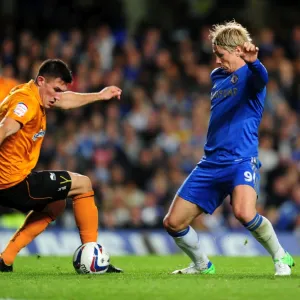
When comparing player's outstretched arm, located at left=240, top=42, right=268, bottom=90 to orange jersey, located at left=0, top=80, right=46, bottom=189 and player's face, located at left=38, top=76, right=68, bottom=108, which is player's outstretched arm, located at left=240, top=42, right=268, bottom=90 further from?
orange jersey, located at left=0, top=80, right=46, bottom=189

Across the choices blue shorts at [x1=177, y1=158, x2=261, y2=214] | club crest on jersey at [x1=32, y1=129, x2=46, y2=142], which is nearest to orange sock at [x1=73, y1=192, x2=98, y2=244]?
club crest on jersey at [x1=32, y1=129, x2=46, y2=142]

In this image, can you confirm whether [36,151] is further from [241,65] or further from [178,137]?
[178,137]

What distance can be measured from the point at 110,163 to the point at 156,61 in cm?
263

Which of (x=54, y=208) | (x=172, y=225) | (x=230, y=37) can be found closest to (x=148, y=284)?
(x=172, y=225)

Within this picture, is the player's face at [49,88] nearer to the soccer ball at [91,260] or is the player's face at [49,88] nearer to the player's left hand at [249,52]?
the soccer ball at [91,260]

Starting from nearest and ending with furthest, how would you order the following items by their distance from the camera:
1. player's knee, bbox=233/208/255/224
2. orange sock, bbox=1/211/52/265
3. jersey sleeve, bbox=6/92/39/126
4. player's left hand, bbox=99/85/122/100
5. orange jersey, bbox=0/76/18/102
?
player's knee, bbox=233/208/255/224
jersey sleeve, bbox=6/92/39/126
orange sock, bbox=1/211/52/265
player's left hand, bbox=99/85/122/100
orange jersey, bbox=0/76/18/102

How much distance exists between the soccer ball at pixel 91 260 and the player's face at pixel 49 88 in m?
1.37

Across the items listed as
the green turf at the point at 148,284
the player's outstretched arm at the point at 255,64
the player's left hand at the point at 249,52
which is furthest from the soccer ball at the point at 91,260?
the player's left hand at the point at 249,52

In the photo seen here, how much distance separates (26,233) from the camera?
8828 millimetres

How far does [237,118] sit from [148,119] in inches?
326

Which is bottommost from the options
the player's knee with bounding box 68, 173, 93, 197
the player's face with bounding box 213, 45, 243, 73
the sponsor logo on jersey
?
the player's knee with bounding box 68, 173, 93, 197

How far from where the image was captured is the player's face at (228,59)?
803cm

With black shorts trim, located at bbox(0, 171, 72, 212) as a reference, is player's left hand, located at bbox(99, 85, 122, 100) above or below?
above

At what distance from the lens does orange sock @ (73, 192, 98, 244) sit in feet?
27.9
